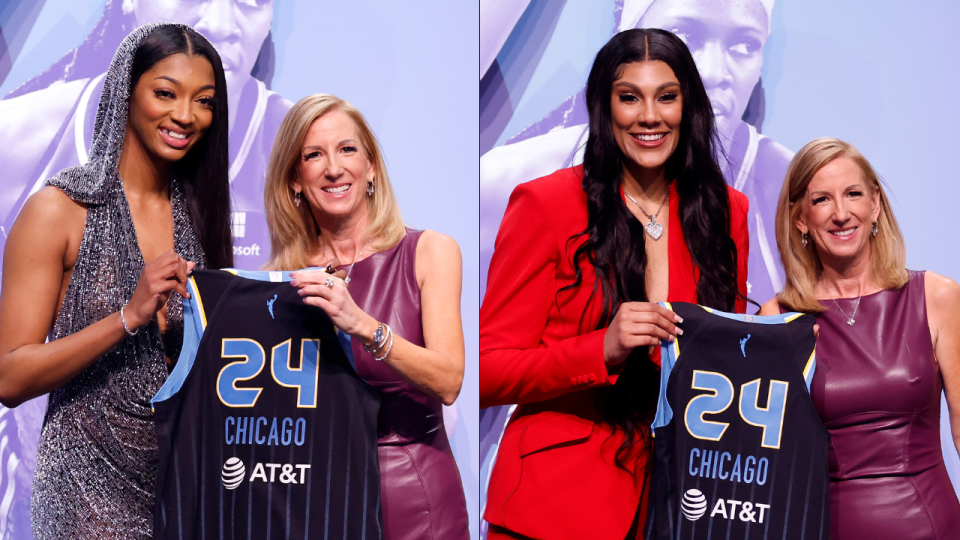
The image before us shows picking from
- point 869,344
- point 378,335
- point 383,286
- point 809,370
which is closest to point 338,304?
point 378,335

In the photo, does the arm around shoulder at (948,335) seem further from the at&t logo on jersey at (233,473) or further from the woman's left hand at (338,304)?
the at&t logo on jersey at (233,473)

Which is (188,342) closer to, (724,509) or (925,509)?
(724,509)

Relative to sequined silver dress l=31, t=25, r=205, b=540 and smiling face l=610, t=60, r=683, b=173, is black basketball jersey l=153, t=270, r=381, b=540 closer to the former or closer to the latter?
sequined silver dress l=31, t=25, r=205, b=540

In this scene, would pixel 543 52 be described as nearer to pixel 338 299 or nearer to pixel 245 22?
pixel 245 22

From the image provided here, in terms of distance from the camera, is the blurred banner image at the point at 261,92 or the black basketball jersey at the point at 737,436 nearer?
the black basketball jersey at the point at 737,436

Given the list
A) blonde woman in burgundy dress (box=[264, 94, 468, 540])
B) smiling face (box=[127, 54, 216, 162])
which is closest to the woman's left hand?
blonde woman in burgundy dress (box=[264, 94, 468, 540])

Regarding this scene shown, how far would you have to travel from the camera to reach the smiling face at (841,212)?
2.22 metres

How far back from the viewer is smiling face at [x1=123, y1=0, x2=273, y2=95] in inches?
115

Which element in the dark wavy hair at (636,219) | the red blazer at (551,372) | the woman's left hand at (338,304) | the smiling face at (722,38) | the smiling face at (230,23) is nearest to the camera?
the woman's left hand at (338,304)

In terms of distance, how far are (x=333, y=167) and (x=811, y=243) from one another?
1414 millimetres

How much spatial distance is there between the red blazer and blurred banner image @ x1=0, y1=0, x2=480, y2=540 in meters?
0.90

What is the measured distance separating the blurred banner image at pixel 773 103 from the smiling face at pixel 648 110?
3.33 ft

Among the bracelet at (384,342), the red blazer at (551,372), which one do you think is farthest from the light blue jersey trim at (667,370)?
the bracelet at (384,342)

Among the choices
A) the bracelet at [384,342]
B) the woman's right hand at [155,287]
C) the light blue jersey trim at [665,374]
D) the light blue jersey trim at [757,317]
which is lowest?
the light blue jersey trim at [665,374]
